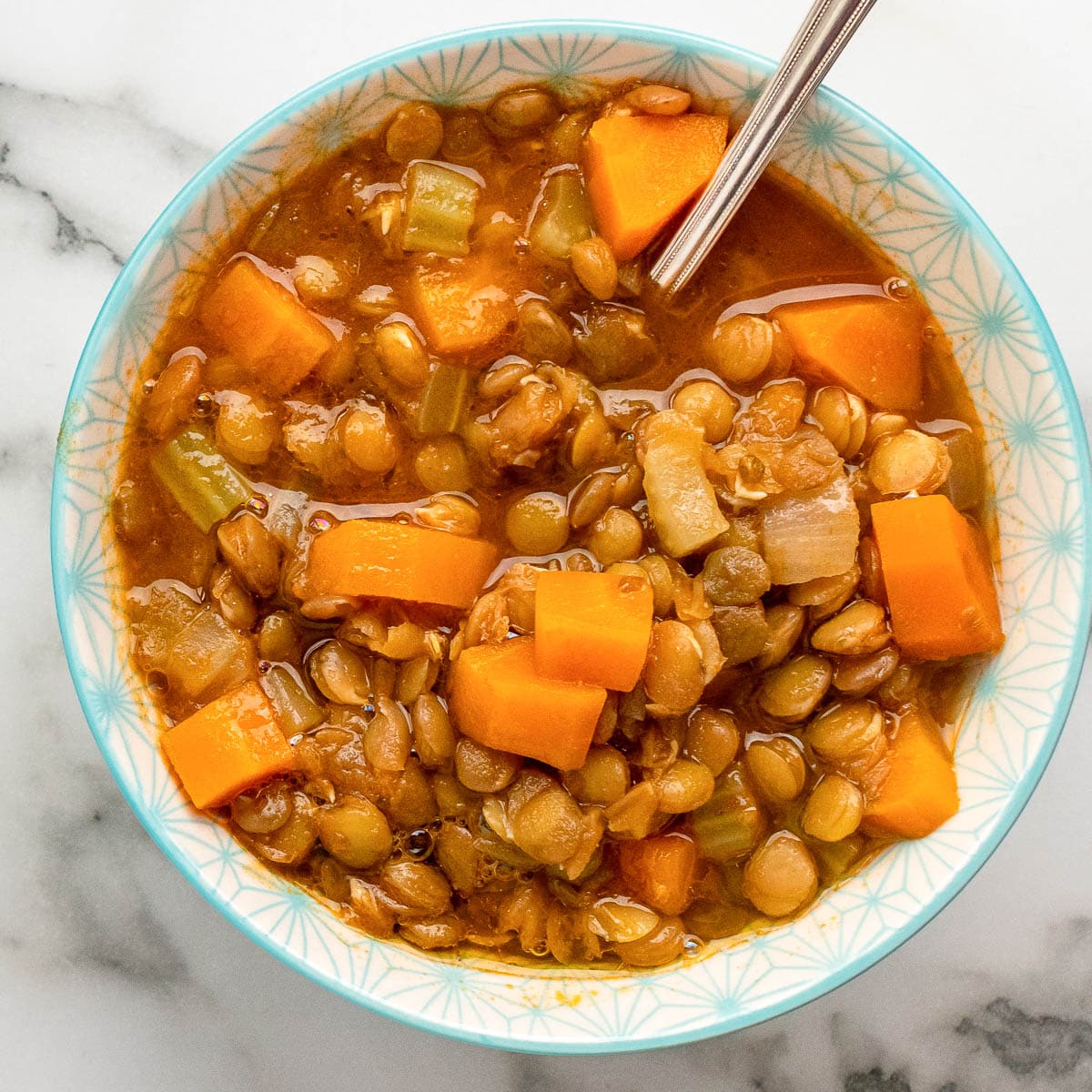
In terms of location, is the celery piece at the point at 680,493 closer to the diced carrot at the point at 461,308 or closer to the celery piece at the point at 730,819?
the diced carrot at the point at 461,308

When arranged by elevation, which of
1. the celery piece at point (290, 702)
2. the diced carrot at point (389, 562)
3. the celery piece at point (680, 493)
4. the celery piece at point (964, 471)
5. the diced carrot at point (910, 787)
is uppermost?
the celery piece at point (964, 471)

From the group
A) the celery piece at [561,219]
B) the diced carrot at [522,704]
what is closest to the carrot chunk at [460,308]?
the celery piece at [561,219]

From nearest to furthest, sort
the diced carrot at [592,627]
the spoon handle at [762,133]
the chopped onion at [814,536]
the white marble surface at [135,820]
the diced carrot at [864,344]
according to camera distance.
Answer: the spoon handle at [762,133] < the diced carrot at [592,627] < the chopped onion at [814,536] < the diced carrot at [864,344] < the white marble surface at [135,820]

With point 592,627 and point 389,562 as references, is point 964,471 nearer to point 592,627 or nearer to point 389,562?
point 592,627

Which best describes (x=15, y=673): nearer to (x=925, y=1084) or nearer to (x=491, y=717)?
(x=491, y=717)

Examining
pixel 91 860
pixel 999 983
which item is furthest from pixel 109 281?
pixel 999 983

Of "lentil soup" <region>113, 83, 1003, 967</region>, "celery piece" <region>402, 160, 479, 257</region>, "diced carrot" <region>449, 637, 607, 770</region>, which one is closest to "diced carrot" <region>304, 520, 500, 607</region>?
"lentil soup" <region>113, 83, 1003, 967</region>
